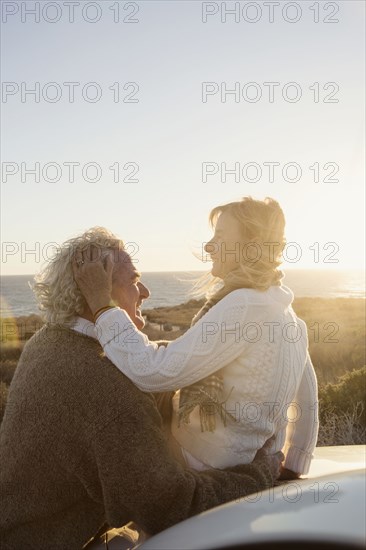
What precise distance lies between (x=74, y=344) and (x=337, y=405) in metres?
6.11

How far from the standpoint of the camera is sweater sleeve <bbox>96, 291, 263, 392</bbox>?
2.62 m

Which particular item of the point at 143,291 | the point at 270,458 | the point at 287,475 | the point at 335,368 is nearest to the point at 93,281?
the point at 143,291

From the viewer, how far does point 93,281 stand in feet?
9.27

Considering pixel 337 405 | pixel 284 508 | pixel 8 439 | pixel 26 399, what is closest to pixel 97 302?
pixel 26 399

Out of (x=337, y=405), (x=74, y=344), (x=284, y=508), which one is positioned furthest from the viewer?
(x=337, y=405)

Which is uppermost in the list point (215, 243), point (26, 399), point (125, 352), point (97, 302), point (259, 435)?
point (215, 243)

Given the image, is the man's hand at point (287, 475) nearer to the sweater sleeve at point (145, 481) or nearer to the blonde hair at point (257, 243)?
the sweater sleeve at point (145, 481)

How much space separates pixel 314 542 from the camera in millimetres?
1659

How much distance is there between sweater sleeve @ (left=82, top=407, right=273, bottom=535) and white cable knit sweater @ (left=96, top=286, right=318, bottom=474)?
19 centimetres

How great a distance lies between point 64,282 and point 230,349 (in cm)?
77

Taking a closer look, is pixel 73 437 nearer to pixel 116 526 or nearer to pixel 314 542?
pixel 116 526

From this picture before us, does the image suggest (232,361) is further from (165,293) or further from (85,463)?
(165,293)

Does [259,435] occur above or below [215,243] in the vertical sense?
below

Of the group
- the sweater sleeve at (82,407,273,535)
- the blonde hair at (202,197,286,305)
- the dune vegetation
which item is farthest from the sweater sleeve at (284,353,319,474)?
the dune vegetation
